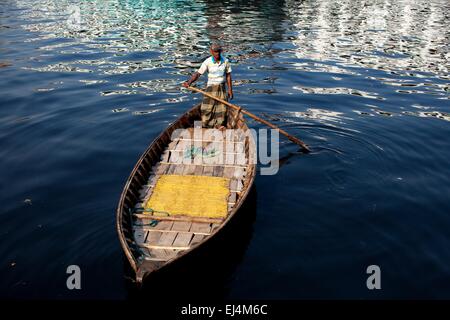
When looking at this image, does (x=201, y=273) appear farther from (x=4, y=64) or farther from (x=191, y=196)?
(x=4, y=64)

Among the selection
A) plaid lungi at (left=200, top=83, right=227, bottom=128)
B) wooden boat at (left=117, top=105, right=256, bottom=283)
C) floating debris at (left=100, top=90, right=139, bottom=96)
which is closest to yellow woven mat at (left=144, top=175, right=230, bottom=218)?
wooden boat at (left=117, top=105, right=256, bottom=283)

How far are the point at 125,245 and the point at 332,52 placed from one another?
24614 millimetres

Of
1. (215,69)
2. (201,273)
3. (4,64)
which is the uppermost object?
(215,69)

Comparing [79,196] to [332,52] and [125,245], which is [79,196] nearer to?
[125,245]

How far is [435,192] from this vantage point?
10586mm

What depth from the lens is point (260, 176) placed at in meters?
11.7

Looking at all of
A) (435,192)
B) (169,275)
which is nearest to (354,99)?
(435,192)

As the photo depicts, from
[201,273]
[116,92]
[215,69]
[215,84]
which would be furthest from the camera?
[116,92]

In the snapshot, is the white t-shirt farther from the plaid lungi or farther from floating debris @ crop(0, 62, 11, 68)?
floating debris @ crop(0, 62, 11, 68)

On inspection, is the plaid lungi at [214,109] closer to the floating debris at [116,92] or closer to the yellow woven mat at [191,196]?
the yellow woven mat at [191,196]

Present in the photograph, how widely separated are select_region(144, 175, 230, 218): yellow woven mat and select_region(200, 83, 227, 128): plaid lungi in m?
3.48

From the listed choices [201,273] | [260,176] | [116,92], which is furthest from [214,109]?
[116,92]

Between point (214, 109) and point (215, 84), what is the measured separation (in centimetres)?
92

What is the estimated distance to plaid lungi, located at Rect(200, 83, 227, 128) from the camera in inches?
489
